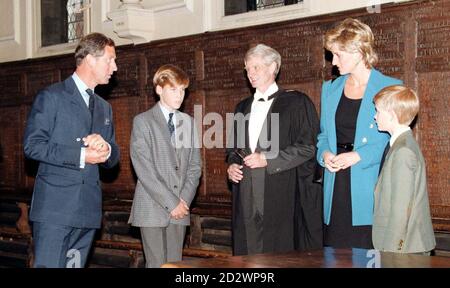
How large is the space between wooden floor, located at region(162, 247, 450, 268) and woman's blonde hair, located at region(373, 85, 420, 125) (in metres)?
1.20

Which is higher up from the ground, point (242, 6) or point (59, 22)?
point (59, 22)

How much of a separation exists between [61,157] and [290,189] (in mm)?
1425

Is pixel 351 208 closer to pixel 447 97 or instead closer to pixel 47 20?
pixel 447 97

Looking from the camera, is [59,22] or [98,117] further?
[59,22]

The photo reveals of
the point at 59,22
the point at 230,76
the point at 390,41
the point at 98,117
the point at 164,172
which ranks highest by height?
the point at 59,22

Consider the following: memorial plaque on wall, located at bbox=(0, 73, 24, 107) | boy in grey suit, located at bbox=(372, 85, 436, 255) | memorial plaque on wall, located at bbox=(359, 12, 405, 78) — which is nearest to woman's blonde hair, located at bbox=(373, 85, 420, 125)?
boy in grey suit, located at bbox=(372, 85, 436, 255)

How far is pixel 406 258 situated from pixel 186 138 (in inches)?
103

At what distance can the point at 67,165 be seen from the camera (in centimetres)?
447

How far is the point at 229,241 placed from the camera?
21.5 ft

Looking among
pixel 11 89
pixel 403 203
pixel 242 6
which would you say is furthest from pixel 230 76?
pixel 11 89

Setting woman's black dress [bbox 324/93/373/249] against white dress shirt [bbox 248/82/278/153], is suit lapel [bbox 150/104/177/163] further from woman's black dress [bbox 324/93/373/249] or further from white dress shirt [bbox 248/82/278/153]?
woman's black dress [bbox 324/93/373/249]

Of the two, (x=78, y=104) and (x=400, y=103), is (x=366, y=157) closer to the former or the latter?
(x=400, y=103)

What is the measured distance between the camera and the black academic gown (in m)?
4.94

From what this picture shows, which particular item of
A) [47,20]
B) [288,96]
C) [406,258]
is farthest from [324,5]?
[47,20]
